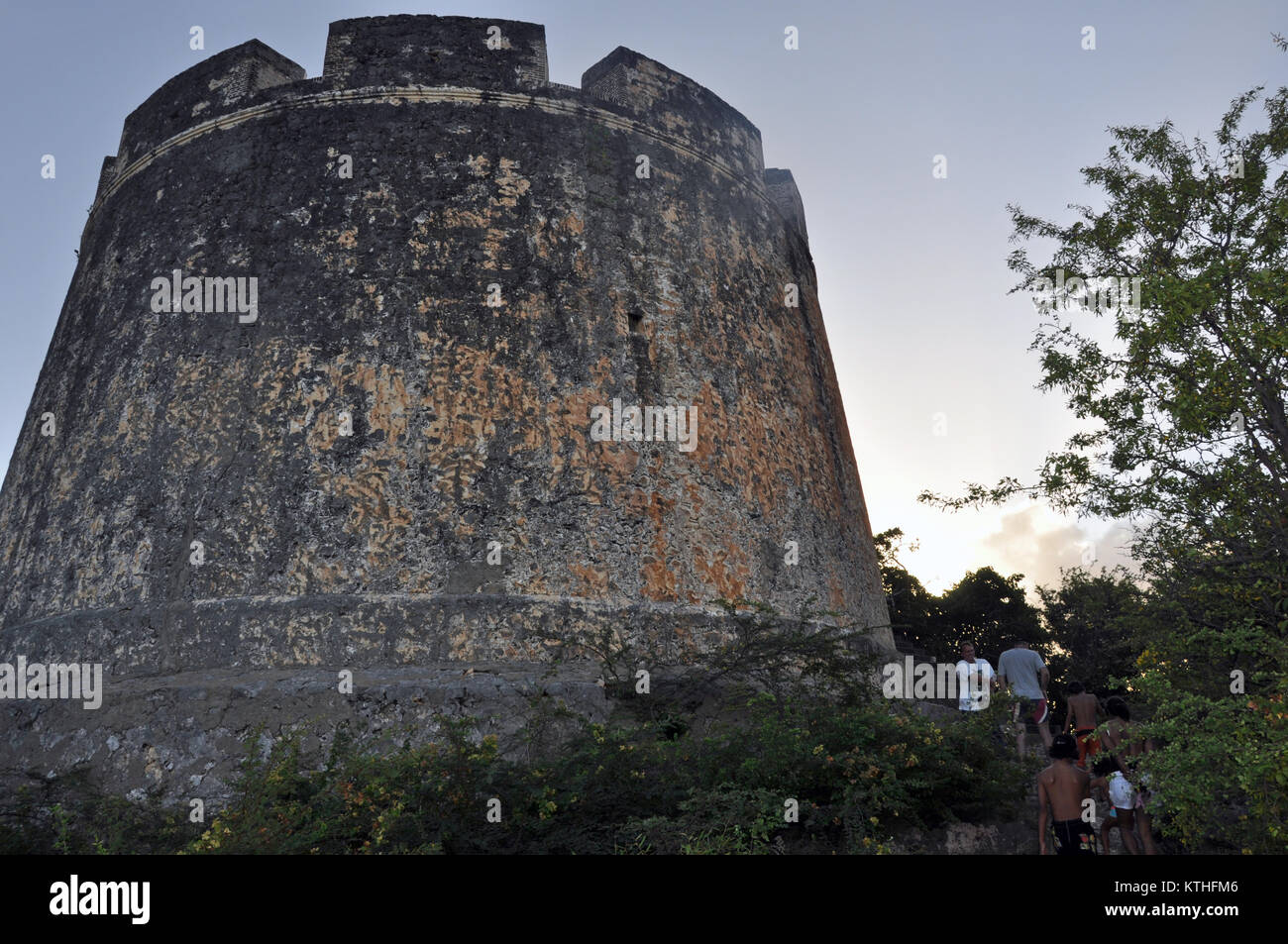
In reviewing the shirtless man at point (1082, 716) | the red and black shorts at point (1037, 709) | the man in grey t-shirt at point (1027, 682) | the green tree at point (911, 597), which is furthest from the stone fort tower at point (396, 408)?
the green tree at point (911, 597)

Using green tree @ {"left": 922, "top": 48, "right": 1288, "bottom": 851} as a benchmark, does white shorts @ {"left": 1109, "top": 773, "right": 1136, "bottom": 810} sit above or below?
below

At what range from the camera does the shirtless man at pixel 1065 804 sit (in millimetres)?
5852

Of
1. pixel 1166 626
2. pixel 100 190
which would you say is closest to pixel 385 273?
pixel 100 190

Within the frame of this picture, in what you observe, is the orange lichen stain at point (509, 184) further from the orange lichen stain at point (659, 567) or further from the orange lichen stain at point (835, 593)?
the orange lichen stain at point (835, 593)

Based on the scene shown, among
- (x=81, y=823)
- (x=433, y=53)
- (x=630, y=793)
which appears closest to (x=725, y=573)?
(x=630, y=793)

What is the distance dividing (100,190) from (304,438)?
442 centimetres

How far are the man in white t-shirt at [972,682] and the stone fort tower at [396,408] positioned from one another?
99 cm

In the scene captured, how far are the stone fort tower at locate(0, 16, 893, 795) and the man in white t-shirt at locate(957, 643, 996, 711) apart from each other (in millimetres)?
990

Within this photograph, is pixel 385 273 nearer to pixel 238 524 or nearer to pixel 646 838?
pixel 238 524

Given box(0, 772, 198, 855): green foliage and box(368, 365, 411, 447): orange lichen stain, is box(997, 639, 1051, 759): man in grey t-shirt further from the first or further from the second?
box(0, 772, 198, 855): green foliage

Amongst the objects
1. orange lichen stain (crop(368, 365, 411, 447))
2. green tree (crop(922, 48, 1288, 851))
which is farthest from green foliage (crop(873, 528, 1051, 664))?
orange lichen stain (crop(368, 365, 411, 447))

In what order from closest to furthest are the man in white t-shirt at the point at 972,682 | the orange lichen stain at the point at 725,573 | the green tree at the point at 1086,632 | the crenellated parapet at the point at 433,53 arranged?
the orange lichen stain at the point at 725,573, the crenellated parapet at the point at 433,53, the man in white t-shirt at the point at 972,682, the green tree at the point at 1086,632

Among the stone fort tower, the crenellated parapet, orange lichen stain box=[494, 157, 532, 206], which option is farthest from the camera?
the crenellated parapet

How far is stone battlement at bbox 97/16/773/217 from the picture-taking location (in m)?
8.27
